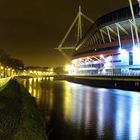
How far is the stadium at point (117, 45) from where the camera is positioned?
81875 millimetres

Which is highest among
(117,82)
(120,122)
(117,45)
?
(117,45)

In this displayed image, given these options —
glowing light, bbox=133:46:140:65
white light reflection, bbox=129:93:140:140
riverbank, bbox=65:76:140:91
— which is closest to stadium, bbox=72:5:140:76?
glowing light, bbox=133:46:140:65

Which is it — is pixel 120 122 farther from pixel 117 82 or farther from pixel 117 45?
pixel 117 45

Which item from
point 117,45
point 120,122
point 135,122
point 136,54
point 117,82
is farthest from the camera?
point 117,45

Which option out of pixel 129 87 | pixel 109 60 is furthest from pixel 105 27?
pixel 129 87

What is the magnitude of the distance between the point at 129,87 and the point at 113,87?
22.6ft

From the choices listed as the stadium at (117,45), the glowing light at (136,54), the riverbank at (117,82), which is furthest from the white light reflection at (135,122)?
the glowing light at (136,54)

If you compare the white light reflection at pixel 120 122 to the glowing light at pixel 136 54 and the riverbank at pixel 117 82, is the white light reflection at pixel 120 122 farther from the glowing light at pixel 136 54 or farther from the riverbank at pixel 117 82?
the glowing light at pixel 136 54

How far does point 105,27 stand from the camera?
318 feet

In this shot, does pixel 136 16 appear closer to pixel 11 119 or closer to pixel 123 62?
pixel 123 62

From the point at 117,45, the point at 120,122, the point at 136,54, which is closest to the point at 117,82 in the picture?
the point at 136,54

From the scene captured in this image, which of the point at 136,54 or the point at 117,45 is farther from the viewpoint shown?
the point at 117,45

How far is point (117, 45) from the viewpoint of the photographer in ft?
298

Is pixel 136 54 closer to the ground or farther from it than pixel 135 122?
farther from it
